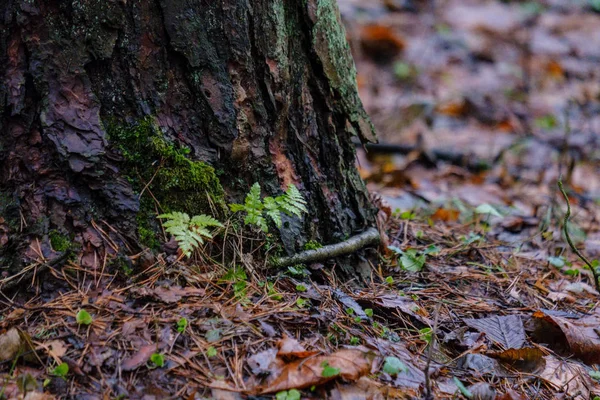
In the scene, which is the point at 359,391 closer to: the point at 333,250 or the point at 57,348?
the point at 333,250

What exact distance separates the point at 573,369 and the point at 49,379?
1.95 m

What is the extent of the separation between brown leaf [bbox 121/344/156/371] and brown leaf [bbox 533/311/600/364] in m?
1.63

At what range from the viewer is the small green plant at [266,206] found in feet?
6.91

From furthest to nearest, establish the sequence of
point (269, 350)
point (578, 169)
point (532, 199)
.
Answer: point (578, 169) < point (532, 199) < point (269, 350)

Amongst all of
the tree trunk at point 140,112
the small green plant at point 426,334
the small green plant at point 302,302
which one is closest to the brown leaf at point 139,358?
the tree trunk at point 140,112

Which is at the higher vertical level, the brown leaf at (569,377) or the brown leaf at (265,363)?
the brown leaf at (265,363)

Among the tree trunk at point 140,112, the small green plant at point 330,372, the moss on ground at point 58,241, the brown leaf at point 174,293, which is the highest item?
the tree trunk at point 140,112

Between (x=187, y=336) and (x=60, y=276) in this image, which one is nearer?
(x=187, y=336)

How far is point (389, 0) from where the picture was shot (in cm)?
984

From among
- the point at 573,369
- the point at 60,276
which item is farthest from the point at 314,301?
the point at 573,369

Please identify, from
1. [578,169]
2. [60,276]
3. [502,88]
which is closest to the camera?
[60,276]

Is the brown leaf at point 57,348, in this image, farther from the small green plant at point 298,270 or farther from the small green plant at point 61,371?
the small green plant at point 298,270

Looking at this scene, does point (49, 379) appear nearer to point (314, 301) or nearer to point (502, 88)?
point (314, 301)

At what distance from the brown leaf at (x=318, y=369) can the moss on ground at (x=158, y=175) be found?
2.43 feet
